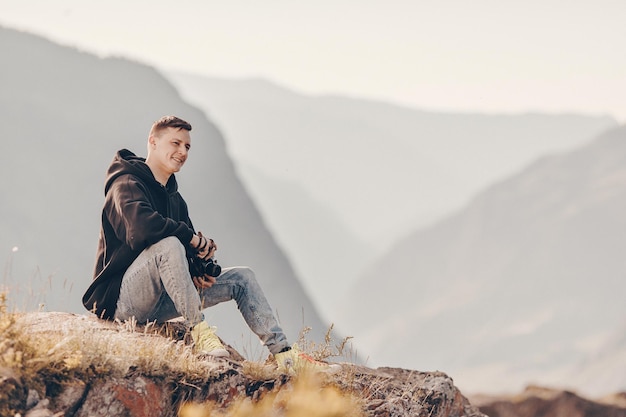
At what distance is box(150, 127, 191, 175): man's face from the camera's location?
7.96 metres

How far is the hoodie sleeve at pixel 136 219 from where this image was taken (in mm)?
7484

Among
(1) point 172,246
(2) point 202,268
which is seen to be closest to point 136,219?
(1) point 172,246

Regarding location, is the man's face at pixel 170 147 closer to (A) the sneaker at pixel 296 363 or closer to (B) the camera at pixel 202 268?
(B) the camera at pixel 202 268

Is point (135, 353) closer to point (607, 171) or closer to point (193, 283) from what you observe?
point (193, 283)

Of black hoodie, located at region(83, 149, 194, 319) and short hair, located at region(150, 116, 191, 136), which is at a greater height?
short hair, located at region(150, 116, 191, 136)

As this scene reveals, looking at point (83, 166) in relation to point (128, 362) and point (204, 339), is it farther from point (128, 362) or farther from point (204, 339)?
point (128, 362)

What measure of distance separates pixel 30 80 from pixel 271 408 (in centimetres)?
7333

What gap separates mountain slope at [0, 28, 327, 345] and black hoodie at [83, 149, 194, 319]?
151ft

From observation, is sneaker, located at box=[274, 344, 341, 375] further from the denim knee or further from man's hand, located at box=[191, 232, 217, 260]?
the denim knee

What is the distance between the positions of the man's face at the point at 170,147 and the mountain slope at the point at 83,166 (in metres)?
46.2

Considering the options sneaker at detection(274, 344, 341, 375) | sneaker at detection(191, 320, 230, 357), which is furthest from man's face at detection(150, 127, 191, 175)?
sneaker at detection(274, 344, 341, 375)

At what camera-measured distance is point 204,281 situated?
7.98 meters

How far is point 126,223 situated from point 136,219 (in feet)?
0.39

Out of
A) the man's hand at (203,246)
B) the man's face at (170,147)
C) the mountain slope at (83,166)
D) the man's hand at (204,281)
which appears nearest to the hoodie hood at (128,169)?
the man's face at (170,147)
